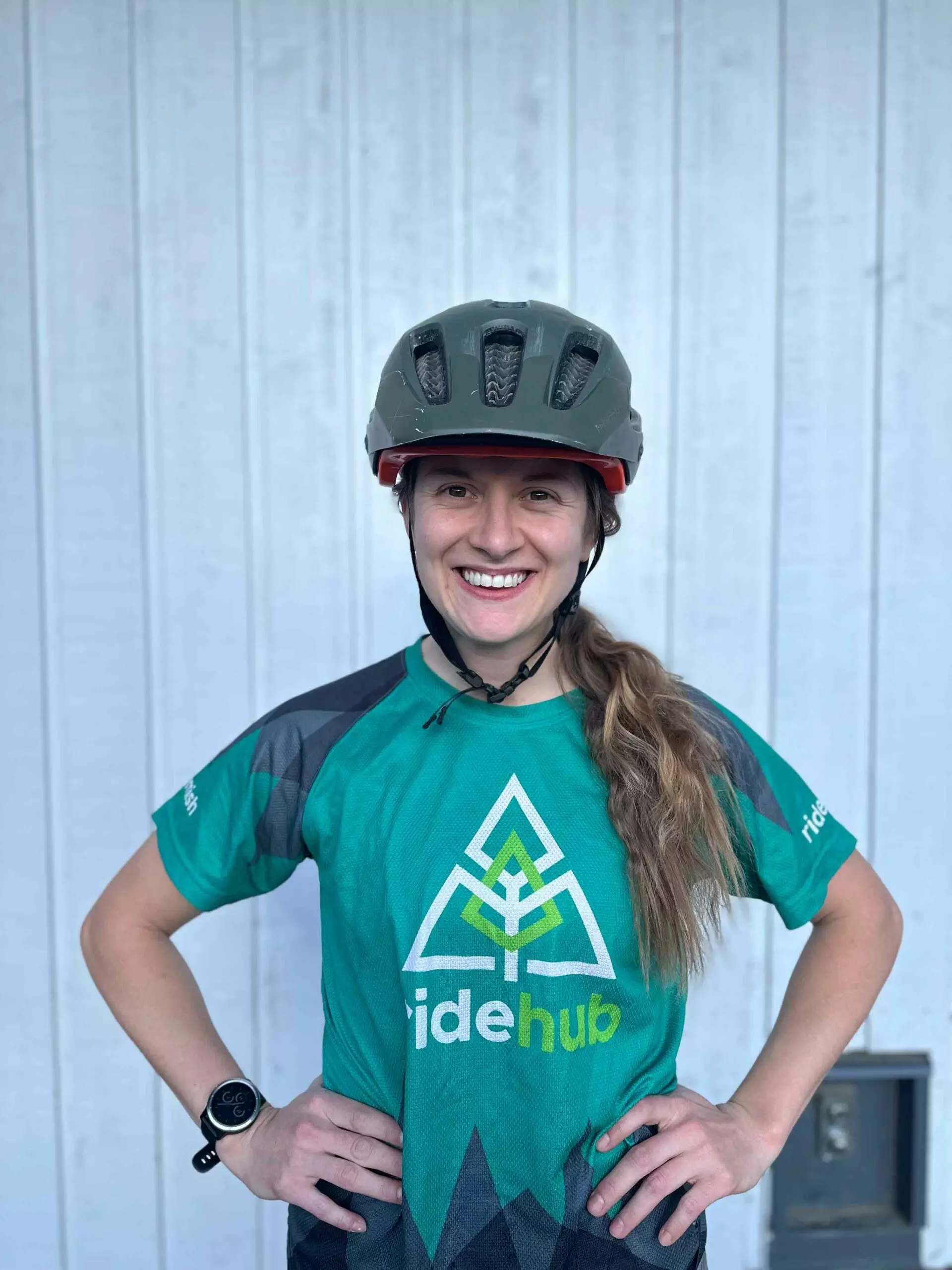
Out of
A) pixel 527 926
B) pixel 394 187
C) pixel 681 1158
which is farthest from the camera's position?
pixel 394 187

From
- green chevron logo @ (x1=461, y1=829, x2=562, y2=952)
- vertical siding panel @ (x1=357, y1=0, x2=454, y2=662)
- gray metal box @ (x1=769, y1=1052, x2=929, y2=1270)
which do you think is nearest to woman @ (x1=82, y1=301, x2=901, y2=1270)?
green chevron logo @ (x1=461, y1=829, x2=562, y2=952)

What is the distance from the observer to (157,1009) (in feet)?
4.88

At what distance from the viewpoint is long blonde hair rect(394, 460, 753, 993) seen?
126 cm

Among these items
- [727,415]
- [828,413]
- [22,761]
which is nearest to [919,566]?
[828,413]

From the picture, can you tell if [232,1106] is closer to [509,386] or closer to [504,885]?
[504,885]

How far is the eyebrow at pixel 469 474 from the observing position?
132cm

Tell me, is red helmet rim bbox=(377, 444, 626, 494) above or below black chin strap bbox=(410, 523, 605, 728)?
above

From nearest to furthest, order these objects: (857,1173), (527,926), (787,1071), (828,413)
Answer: (527,926), (787,1071), (828,413), (857,1173)

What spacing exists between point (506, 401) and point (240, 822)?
2.48 ft

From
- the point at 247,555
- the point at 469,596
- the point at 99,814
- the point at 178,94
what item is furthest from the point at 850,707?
the point at 178,94

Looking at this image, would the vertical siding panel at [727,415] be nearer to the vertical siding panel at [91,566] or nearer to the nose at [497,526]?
the nose at [497,526]

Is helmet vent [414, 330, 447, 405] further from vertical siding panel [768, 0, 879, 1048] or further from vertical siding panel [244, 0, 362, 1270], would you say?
vertical siding panel [768, 0, 879, 1048]

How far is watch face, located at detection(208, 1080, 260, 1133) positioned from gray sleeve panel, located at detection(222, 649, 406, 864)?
1.20 feet

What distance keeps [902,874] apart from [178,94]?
2.57 m
